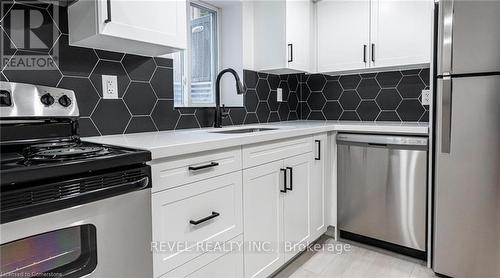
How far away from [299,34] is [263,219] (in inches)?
60.5

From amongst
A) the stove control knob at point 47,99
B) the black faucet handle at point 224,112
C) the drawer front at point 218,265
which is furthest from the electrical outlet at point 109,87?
the drawer front at point 218,265

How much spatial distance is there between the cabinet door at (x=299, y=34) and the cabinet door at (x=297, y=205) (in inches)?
32.9

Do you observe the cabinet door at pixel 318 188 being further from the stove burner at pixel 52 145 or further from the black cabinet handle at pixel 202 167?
the stove burner at pixel 52 145

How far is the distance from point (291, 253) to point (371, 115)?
57.6 inches

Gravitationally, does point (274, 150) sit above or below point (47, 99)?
below

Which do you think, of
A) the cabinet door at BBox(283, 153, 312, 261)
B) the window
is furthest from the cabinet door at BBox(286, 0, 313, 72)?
the cabinet door at BBox(283, 153, 312, 261)

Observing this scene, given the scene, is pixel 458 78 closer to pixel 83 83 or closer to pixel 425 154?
pixel 425 154

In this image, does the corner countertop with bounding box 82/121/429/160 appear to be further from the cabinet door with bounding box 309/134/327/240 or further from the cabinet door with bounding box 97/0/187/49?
the cabinet door with bounding box 97/0/187/49

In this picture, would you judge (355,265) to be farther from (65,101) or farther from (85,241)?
(65,101)

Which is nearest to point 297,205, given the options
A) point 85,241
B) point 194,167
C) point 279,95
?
point 194,167

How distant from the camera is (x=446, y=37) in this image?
1.70 m

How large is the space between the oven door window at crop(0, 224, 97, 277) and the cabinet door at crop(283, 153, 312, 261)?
3.77 feet

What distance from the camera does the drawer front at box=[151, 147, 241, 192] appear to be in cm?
117

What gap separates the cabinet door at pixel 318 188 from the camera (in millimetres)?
2159
